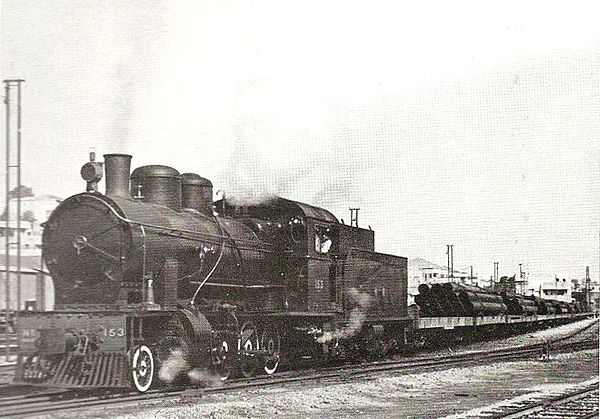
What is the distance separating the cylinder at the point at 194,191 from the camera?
520 inches

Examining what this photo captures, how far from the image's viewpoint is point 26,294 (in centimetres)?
2812

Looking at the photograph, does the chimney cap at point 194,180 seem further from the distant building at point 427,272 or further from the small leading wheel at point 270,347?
the distant building at point 427,272

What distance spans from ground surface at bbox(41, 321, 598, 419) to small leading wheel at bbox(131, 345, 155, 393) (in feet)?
3.29

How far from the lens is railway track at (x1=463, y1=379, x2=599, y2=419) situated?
879 centimetres

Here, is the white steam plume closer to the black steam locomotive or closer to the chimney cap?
the black steam locomotive

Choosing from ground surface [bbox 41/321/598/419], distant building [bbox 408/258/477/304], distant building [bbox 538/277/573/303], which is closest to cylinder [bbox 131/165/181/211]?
ground surface [bbox 41/321/598/419]

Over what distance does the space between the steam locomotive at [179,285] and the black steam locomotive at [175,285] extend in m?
0.02

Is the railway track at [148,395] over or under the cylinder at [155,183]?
under

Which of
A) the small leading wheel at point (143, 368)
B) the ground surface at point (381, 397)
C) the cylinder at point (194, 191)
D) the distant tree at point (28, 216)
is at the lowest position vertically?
the ground surface at point (381, 397)

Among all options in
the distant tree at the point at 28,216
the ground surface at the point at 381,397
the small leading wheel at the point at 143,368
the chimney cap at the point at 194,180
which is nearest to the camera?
the ground surface at the point at 381,397

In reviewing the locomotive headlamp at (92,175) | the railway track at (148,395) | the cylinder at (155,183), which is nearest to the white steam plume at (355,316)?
the railway track at (148,395)

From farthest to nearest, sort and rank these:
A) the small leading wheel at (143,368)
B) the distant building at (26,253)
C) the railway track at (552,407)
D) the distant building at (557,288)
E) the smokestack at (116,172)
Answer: the distant building at (557,288) → the distant building at (26,253) → the smokestack at (116,172) → the small leading wheel at (143,368) → the railway track at (552,407)

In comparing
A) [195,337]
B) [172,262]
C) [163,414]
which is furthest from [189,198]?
[163,414]

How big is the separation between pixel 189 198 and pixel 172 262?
198 cm
